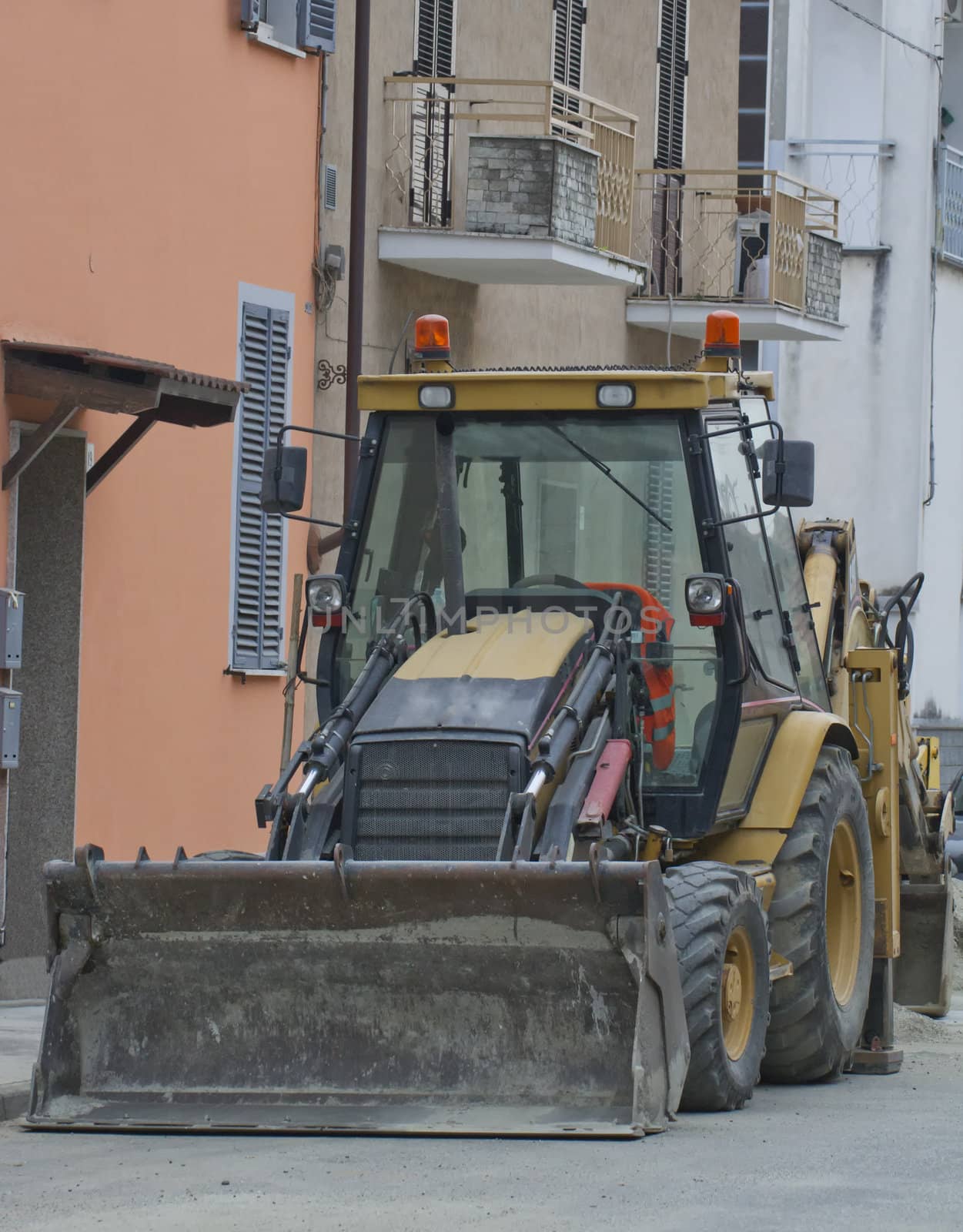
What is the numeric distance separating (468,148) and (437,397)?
806 cm

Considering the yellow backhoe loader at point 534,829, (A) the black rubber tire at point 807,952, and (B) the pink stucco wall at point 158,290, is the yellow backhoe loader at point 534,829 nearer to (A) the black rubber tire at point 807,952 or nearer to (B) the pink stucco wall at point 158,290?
(A) the black rubber tire at point 807,952

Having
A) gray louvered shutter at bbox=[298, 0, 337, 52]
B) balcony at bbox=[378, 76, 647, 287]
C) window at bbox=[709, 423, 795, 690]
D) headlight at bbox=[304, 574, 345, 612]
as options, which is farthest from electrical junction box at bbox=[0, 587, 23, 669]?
balcony at bbox=[378, 76, 647, 287]

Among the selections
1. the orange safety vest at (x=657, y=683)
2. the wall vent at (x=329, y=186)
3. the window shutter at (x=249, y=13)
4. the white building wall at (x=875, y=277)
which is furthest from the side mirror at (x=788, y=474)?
the white building wall at (x=875, y=277)

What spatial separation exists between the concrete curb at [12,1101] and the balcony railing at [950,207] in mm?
20567

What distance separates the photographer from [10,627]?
12.7 metres

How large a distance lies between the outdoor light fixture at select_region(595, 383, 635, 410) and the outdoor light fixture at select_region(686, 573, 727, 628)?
775mm

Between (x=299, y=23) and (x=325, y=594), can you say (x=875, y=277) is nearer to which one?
(x=299, y=23)

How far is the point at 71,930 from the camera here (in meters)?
8.59

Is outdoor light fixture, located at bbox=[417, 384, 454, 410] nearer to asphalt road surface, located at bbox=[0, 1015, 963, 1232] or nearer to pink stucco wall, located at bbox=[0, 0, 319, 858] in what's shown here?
asphalt road surface, located at bbox=[0, 1015, 963, 1232]

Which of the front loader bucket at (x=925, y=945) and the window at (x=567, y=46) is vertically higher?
the window at (x=567, y=46)

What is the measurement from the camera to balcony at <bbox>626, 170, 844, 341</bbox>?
21.8m

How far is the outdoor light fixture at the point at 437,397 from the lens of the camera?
10258 millimetres

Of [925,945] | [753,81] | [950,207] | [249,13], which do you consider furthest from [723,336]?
[950,207]

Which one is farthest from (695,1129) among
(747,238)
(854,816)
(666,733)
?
(747,238)
